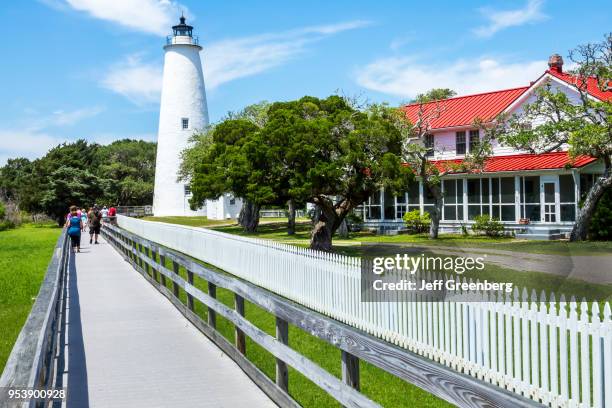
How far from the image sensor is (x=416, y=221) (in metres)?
34.9

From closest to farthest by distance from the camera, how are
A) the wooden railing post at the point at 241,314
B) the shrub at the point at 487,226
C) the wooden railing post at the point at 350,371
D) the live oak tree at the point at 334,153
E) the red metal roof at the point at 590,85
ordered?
1. the wooden railing post at the point at 350,371
2. the wooden railing post at the point at 241,314
3. the live oak tree at the point at 334,153
4. the red metal roof at the point at 590,85
5. the shrub at the point at 487,226

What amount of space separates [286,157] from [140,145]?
76.6 metres

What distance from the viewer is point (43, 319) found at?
18.3 feet

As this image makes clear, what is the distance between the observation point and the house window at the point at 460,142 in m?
35.8

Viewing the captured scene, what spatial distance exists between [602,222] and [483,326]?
23741mm

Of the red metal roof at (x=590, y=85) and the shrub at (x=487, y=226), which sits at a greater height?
the red metal roof at (x=590, y=85)

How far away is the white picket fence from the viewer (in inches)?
199

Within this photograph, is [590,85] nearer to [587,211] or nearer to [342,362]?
[587,211]

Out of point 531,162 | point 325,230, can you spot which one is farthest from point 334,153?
point 531,162

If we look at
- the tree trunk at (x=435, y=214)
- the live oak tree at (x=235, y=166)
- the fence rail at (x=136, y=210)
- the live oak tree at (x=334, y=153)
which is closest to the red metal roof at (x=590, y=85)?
the tree trunk at (x=435, y=214)

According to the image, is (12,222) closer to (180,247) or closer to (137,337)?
(180,247)

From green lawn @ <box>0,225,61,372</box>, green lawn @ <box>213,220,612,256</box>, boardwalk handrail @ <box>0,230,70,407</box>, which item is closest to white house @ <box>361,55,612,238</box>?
green lawn @ <box>213,220,612,256</box>

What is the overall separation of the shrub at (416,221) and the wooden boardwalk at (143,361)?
23621 millimetres

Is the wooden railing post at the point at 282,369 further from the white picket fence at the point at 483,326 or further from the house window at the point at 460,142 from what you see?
the house window at the point at 460,142
